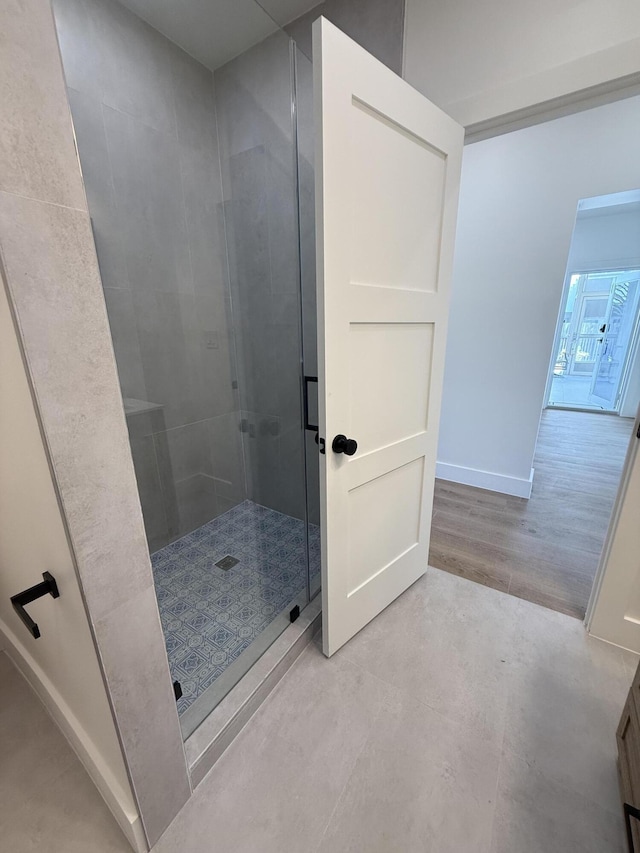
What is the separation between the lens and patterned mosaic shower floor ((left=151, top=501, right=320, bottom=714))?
1434 millimetres

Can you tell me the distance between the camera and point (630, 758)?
3.17ft

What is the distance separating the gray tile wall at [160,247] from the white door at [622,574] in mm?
2030

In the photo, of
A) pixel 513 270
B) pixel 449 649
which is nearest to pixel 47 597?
pixel 449 649

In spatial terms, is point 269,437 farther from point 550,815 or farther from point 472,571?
point 550,815

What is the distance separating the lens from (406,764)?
3.58 feet

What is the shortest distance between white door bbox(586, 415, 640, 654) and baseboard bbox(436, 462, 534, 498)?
127 cm

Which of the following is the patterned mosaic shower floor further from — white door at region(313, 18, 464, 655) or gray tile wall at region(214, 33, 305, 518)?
white door at region(313, 18, 464, 655)

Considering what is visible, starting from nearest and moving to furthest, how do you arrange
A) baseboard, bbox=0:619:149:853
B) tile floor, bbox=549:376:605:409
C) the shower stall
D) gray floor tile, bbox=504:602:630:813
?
baseboard, bbox=0:619:149:853, gray floor tile, bbox=504:602:630:813, the shower stall, tile floor, bbox=549:376:605:409

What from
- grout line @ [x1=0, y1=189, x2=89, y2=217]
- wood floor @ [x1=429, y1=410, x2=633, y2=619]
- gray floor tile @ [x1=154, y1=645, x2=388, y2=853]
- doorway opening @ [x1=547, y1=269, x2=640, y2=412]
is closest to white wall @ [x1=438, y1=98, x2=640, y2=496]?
wood floor @ [x1=429, y1=410, x2=633, y2=619]

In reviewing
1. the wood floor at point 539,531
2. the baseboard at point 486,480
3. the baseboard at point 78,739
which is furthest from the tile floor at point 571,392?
the baseboard at point 78,739

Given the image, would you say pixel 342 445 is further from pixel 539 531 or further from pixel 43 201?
pixel 539 531

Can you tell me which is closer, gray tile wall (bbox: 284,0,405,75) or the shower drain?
gray tile wall (bbox: 284,0,405,75)

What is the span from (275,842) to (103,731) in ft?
1.78

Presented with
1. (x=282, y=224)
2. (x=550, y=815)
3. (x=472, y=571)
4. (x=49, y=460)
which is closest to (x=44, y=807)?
(x=49, y=460)
